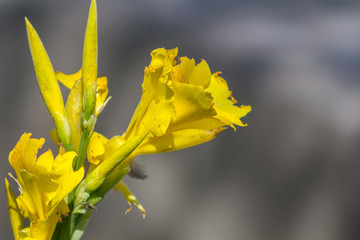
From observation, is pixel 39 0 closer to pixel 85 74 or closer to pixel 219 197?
pixel 219 197

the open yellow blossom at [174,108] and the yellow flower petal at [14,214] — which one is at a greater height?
the open yellow blossom at [174,108]

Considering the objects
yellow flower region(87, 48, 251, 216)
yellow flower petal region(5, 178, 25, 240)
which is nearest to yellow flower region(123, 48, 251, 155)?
yellow flower region(87, 48, 251, 216)

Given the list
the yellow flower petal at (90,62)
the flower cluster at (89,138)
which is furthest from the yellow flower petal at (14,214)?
the yellow flower petal at (90,62)

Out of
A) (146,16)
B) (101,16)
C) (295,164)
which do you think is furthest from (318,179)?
→ (101,16)

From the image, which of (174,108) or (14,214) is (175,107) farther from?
(14,214)

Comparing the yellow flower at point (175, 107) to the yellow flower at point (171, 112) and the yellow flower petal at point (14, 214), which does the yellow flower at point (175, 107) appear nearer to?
the yellow flower at point (171, 112)
